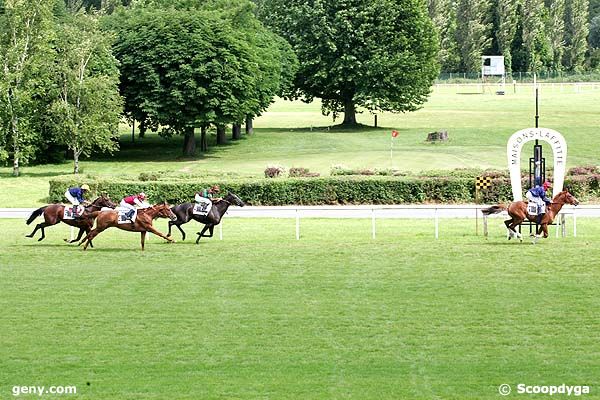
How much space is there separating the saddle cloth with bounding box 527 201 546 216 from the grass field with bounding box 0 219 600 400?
81 cm

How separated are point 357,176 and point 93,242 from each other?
14.3 m

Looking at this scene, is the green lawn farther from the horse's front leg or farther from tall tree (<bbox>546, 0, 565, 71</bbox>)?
tall tree (<bbox>546, 0, 565, 71</bbox>)

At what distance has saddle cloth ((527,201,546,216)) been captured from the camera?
88.4 feet

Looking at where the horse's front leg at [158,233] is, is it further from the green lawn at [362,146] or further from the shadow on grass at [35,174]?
the shadow on grass at [35,174]

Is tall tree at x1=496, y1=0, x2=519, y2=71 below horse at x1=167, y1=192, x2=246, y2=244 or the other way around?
the other way around

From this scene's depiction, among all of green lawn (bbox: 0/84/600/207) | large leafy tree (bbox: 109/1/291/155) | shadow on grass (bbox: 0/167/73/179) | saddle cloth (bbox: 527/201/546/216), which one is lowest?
shadow on grass (bbox: 0/167/73/179)

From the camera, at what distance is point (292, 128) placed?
83312 mm

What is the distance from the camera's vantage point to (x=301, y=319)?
55.9 ft

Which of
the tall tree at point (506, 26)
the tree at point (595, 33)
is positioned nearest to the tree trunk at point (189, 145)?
the tall tree at point (506, 26)

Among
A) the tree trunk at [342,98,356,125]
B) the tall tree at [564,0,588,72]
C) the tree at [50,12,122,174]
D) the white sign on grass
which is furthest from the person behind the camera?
the tall tree at [564,0,588,72]

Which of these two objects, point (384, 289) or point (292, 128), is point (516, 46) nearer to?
point (292, 128)

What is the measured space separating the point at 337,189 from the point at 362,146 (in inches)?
1085

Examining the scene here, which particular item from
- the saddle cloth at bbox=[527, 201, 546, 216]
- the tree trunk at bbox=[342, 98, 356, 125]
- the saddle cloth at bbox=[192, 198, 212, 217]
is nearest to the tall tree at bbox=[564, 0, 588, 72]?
the tree trunk at bbox=[342, 98, 356, 125]

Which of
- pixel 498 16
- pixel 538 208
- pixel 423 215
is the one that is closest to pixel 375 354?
pixel 538 208
